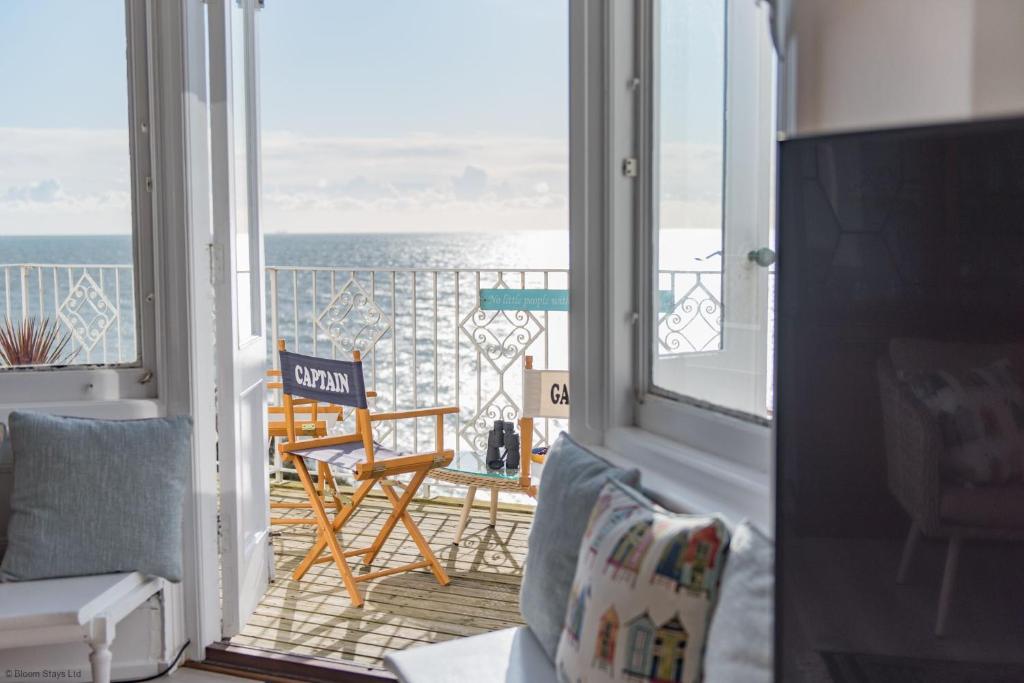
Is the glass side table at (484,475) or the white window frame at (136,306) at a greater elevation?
the white window frame at (136,306)

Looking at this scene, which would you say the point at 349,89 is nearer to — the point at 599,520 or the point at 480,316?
the point at 480,316

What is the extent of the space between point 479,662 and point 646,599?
0.61 metres

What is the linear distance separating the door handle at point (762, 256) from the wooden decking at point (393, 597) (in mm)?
1762

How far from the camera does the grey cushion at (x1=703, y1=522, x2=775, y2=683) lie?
1.31 meters

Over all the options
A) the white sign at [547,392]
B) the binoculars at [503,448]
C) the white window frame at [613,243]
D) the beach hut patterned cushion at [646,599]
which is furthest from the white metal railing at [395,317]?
the beach hut patterned cushion at [646,599]

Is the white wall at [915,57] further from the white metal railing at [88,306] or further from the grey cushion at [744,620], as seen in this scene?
the white metal railing at [88,306]

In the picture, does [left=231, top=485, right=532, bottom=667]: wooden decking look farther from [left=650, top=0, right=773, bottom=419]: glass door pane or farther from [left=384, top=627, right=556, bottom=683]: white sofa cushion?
[left=650, top=0, right=773, bottom=419]: glass door pane

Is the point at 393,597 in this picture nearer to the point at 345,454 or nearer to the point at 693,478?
the point at 345,454

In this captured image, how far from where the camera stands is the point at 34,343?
2.81 m

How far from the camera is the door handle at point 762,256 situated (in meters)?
1.81

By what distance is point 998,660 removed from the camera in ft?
1.58

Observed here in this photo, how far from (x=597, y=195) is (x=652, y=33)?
43 centimetres

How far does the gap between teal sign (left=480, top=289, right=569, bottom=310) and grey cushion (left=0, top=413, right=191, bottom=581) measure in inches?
54.0

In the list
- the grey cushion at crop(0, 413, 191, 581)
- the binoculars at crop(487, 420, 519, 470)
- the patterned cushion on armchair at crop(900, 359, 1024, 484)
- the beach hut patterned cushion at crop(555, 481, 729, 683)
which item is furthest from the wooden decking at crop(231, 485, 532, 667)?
the patterned cushion on armchair at crop(900, 359, 1024, 484)
